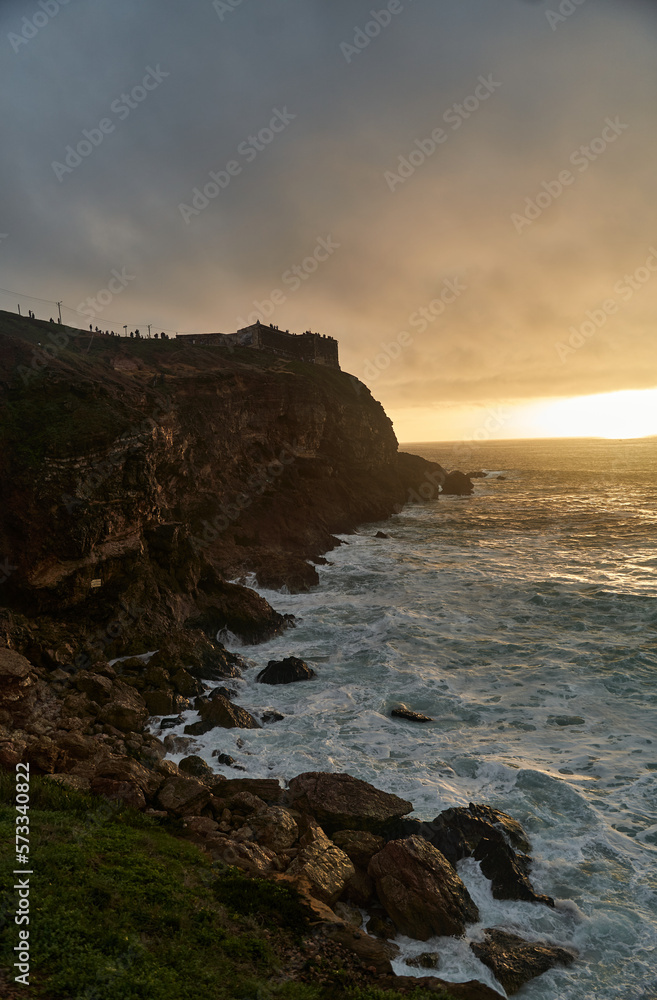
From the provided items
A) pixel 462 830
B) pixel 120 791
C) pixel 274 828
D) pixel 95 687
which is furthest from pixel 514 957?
pixel 95 687

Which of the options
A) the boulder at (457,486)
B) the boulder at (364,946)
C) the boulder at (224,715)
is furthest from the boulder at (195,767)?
the boulder at (457,486)

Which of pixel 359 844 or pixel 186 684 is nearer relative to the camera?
pixel 359 844

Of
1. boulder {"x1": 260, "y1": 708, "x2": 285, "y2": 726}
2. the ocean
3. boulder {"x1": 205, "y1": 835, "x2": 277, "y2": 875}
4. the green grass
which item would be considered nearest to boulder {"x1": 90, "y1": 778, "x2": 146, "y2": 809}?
the green grass

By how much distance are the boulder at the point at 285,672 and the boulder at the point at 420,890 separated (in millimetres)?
11334

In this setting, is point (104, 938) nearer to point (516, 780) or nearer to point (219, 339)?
point (516, 780)

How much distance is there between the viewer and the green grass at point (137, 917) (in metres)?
6.46

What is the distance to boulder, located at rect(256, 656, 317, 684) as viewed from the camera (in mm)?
21906

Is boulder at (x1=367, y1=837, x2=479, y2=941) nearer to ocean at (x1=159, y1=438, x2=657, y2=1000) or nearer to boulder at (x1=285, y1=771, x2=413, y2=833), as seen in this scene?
ocean at (x1=159, y1=438, x2=657, y2=1000)

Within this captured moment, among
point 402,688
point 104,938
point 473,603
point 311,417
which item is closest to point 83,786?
point 104,938

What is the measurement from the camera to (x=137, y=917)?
770 cm

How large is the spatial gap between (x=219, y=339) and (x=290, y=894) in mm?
65516

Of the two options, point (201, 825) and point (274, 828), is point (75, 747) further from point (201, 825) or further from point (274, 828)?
point (274, 828)

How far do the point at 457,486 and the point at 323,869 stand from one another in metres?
84.7

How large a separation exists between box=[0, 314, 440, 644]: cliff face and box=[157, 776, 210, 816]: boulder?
11774mm
